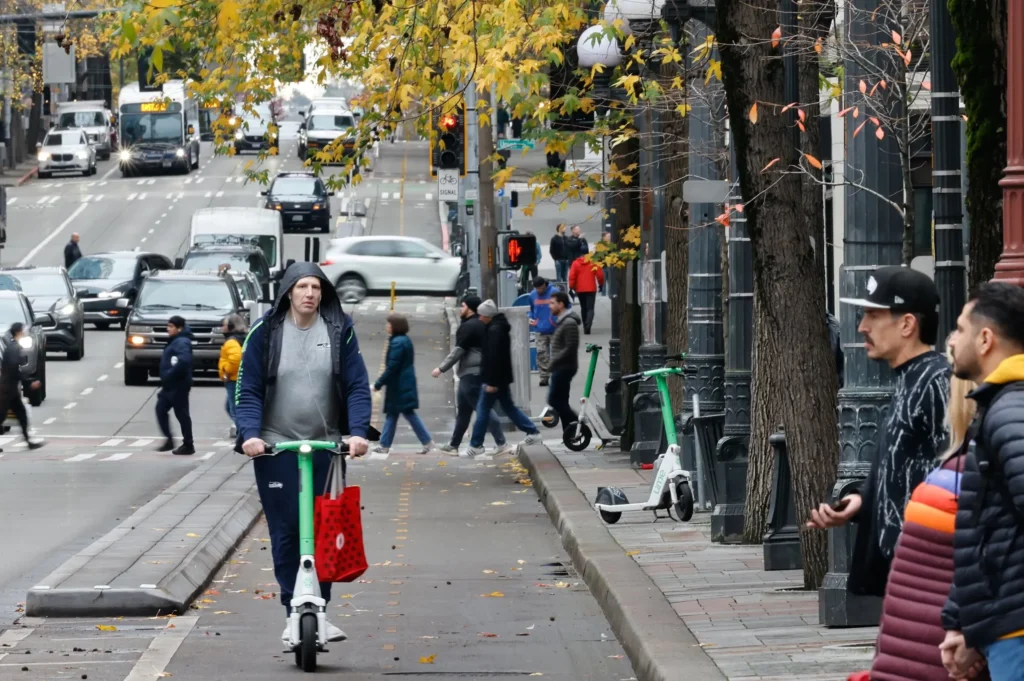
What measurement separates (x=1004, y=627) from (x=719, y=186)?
30.6 feet

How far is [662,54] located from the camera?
17.6 meters

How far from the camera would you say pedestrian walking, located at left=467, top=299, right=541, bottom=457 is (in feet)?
71.6

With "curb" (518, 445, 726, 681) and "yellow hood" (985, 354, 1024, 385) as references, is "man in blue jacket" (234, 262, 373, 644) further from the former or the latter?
"yellow hood" (985, 354, 1024, 385)

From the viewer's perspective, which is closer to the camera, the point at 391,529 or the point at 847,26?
the point at 847,26

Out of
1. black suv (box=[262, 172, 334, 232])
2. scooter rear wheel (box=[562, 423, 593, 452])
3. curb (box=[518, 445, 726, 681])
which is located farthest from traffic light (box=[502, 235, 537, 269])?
black suv (box=[262, 172, 334, 232])

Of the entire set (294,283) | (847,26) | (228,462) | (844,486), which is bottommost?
(228,462)

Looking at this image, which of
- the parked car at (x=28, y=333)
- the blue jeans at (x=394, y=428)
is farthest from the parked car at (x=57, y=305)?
the blue jeans at (x=394, y=428)

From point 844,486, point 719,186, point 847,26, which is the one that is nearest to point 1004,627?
point 844,486

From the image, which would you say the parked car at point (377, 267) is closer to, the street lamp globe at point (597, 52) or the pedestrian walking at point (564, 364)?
the pedestrian walking at point (564, 364)

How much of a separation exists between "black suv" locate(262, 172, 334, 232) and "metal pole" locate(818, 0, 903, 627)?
176 feet

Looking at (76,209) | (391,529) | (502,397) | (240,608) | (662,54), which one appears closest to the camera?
(240,608)

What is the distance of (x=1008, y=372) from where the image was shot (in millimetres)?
4129

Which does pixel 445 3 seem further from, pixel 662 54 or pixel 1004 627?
pixel 1004 627

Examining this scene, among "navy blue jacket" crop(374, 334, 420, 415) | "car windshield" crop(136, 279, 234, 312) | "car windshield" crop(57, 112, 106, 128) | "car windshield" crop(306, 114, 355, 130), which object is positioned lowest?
"navy blue jacket" crop(374, 334, 420, 415)
